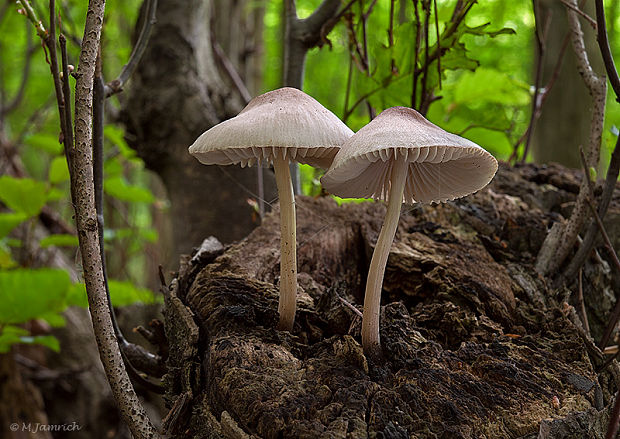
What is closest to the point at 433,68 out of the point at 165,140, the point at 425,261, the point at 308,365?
the point at 425,261

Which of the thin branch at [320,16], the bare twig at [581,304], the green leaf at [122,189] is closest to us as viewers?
the bare twig at [581,304]

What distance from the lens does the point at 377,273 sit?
1157mm

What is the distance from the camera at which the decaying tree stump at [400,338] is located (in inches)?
39.9

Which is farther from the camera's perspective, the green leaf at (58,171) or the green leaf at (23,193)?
the green leaf at (58,171)

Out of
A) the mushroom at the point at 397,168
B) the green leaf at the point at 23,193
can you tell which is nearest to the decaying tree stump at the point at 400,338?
the mushroom at the point at 397,168

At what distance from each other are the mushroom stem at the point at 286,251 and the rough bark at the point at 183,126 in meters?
1.32

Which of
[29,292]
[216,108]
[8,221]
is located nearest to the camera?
[29,292]

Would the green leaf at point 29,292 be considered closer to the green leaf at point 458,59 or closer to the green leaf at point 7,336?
the green leaf at point 7,336

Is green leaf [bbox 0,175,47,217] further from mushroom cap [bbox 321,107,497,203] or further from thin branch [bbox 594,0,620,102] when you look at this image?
thin branch [bbox 594,0,620,102]

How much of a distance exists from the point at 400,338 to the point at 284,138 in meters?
0.57

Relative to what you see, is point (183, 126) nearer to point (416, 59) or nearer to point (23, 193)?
point (23, 193)

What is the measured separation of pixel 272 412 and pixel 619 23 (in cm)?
692

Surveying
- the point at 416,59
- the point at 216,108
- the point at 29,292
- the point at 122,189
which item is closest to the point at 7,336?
the point at 29,292

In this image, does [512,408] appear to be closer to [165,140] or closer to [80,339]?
[165,140]
